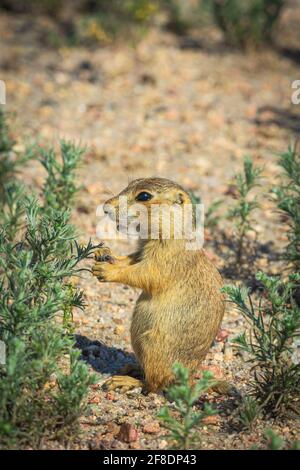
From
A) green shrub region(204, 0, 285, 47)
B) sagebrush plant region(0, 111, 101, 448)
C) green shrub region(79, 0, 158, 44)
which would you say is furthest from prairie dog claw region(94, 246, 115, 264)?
green shrub region(204, 0, 285, 47)

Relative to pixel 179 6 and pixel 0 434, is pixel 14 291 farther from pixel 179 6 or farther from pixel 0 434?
pixel 179 6

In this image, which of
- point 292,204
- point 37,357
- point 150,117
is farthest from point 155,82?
point 37,357

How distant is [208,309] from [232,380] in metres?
0.67

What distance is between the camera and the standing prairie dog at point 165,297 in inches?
167

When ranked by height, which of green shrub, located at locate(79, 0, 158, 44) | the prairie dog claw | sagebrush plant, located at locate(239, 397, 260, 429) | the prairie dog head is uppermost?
green shrub, located at locate(79, 0, 158, 44)

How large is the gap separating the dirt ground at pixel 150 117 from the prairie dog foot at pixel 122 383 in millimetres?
150

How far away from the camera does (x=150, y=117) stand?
823 centimetres

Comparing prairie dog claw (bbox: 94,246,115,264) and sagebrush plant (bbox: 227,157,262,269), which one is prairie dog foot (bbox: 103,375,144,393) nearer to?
prairie dog claw (bbox: 94,246,115,264)

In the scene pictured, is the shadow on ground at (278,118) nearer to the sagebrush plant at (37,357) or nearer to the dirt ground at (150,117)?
the dirt ground at (150,117)

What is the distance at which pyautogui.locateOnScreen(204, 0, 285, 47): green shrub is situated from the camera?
9078 mm

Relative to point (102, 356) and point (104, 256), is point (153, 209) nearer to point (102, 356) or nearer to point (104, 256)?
point (104, 256)

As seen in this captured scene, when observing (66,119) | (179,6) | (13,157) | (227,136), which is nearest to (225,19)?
(179,6)

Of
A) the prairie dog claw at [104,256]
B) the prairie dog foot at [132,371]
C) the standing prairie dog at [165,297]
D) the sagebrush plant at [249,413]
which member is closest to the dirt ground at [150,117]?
the prairie dog foot at [132,371]
